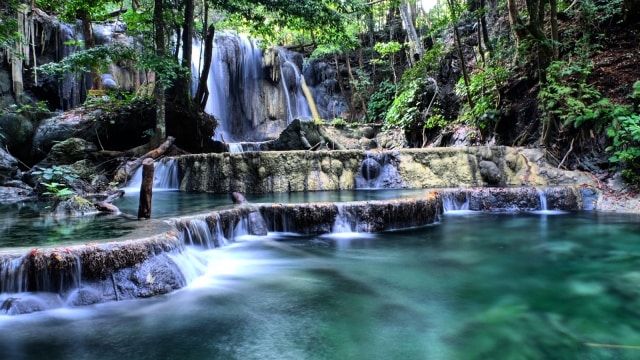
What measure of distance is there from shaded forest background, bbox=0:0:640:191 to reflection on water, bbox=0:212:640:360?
4157 mm

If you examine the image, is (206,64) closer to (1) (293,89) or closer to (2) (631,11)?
(1) (293,89)

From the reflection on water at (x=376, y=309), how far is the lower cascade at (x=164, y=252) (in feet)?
0.45

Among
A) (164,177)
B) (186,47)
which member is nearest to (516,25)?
(186,47)

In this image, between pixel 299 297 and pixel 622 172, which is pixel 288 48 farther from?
pixel 299 297

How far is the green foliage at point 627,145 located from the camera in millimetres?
7898

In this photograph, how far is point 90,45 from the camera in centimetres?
1436

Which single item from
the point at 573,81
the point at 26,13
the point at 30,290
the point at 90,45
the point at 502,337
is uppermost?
the point at 26,13

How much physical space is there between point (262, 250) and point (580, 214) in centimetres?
626

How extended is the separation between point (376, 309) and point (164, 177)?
941cm

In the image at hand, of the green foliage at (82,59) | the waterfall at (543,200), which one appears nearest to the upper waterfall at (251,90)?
the green foliage at (82,59)

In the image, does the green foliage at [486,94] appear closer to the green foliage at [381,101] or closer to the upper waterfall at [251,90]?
the green foliage at [381,101]

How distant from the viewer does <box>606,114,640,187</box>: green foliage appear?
7.90m

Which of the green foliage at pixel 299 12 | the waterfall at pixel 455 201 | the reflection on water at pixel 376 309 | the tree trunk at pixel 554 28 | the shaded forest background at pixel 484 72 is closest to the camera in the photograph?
the reflection on water at pixel 376 309

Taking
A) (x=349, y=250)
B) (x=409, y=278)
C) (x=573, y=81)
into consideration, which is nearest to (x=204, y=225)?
(x=349, y=250)
